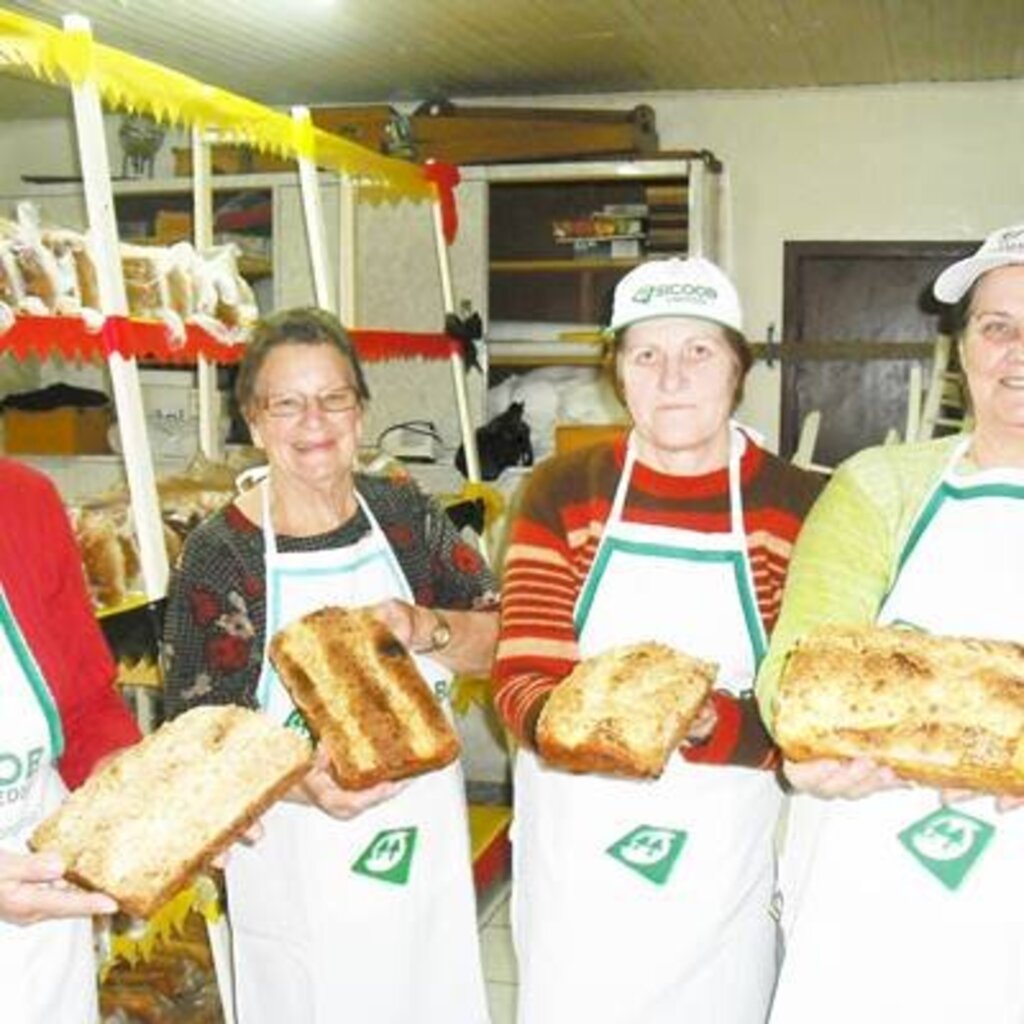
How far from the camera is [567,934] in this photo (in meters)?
1.97

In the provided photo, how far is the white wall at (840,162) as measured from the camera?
18.7ft

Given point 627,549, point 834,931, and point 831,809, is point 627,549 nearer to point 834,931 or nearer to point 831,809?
point 831,809

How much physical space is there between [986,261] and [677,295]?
40 centimetres

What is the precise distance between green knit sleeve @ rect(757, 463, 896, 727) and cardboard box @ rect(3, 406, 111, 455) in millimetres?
4352

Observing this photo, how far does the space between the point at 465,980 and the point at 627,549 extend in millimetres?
857

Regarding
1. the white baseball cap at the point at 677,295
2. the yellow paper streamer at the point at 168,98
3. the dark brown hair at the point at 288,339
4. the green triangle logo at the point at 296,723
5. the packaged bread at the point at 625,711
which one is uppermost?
the yellow paper streamer at the point at 168,98

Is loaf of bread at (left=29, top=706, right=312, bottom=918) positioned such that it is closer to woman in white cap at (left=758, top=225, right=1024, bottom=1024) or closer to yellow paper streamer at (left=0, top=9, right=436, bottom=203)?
woman in white cap at (left=758, top=225, right=1024, bottom=1024)

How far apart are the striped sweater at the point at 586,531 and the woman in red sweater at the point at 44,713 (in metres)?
0.56

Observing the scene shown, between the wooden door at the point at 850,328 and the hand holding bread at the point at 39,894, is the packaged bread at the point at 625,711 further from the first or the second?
the wooden door at the point at 850,328

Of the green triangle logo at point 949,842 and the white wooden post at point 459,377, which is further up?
the white wooden post at point 459,377

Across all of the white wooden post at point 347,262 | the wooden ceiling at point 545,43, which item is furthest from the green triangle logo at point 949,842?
the wooden ceiling at point 545,43

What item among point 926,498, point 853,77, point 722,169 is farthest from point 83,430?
point 926,498

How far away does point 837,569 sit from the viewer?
168cm

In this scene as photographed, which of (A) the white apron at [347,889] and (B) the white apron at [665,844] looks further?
(A) the white apron at [347,889]
